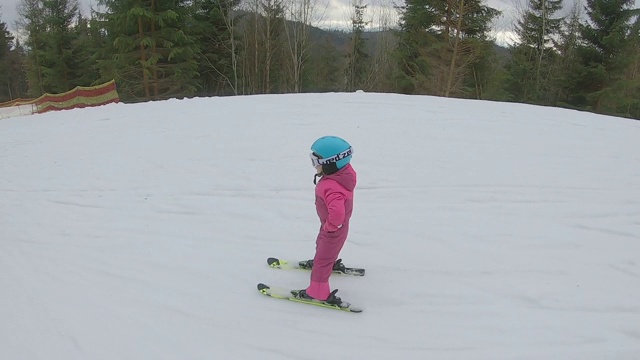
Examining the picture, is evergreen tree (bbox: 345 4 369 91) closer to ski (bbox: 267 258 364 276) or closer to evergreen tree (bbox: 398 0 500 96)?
evergreen tree (bbox: 398 0 500 96)

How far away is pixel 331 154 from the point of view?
355 cm

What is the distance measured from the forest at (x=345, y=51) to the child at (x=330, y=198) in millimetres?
23440

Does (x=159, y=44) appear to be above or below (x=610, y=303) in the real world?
above

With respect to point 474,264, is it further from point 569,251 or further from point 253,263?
point 253,263

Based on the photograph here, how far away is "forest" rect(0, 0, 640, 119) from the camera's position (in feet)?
83.0

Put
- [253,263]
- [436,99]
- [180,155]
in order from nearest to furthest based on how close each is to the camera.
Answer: [253,263] < [180,155] < [436,99]

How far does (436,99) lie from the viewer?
13.7 meters

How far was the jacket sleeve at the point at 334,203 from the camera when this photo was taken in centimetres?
358

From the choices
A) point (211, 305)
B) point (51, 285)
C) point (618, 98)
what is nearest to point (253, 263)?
point (211, 305)

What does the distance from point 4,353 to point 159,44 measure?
2469cm

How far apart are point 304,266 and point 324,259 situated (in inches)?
33.1

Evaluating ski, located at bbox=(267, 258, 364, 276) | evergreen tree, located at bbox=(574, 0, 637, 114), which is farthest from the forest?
ski, located at bbox=(267, 258, 364, 276)

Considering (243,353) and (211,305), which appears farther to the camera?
(211,305)

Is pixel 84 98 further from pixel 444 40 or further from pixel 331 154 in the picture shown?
pixel 444 40
